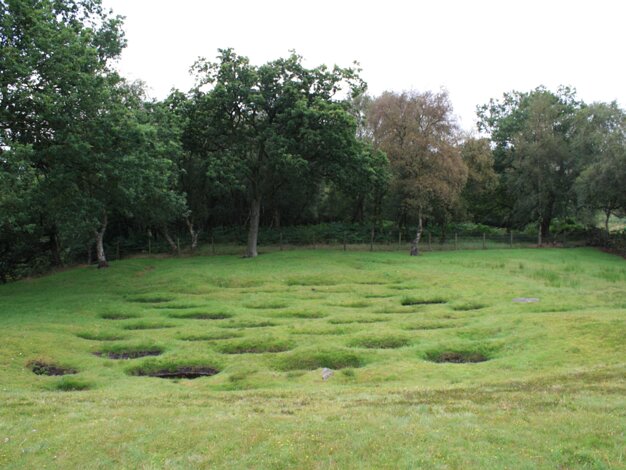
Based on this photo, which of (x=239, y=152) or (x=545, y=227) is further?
(x=545, y=227)

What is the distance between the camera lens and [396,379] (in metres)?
17.4

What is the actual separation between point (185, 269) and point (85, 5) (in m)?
20.9

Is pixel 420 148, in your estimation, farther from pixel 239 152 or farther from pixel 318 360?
pixel 318 360

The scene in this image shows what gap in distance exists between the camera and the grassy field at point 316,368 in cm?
1000

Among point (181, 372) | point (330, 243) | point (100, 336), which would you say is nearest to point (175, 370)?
point (181, 372)

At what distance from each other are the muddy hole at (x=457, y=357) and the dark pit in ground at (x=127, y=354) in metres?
Answer: 11.5

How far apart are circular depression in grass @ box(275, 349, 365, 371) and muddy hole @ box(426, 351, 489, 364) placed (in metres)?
2.91

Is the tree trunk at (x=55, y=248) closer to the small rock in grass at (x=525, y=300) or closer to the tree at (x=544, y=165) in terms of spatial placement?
the small rock in grass at (x=525, y=300)

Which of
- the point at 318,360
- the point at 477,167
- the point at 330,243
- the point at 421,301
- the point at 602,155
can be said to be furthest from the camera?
the point at 477,167

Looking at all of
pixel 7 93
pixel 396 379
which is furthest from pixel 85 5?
pixel 396 379

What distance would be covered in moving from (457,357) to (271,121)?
3411 cm

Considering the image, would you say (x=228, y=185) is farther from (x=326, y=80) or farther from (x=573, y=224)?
(x=573, y=224)

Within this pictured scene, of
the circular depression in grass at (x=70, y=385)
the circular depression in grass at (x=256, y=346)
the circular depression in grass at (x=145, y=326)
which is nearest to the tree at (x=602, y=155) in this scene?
the circular depression in grass at (x=256, y=346)

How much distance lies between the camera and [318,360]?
20219mm
